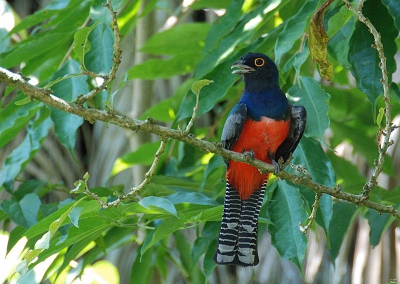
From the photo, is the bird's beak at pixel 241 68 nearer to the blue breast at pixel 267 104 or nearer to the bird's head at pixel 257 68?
the bird's head at pixel 257 68

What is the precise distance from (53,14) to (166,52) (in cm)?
100

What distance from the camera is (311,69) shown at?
17.6 ft

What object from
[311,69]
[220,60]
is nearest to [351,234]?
[311,69]

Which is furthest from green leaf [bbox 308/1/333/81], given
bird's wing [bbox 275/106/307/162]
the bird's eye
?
the bird's eye

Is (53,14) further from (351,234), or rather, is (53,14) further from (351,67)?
(351,234)

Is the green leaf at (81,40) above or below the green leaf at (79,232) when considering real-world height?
above

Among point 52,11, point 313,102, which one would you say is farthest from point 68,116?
point 313,102

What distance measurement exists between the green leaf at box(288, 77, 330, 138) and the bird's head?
506 mm

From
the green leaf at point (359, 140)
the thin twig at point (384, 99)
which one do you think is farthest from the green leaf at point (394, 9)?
the green leaf at point (359, 140)

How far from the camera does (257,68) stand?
4.75 metres

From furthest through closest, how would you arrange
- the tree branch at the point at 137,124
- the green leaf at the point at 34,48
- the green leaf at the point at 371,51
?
the green leaf at the point at 34,48 < the green leaf at the point at 371,51 < the tree branch at the point at 137,124

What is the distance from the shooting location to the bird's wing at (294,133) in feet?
13.9

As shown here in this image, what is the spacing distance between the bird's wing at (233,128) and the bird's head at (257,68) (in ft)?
0.89

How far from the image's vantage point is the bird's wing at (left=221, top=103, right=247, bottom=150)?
4320mm
